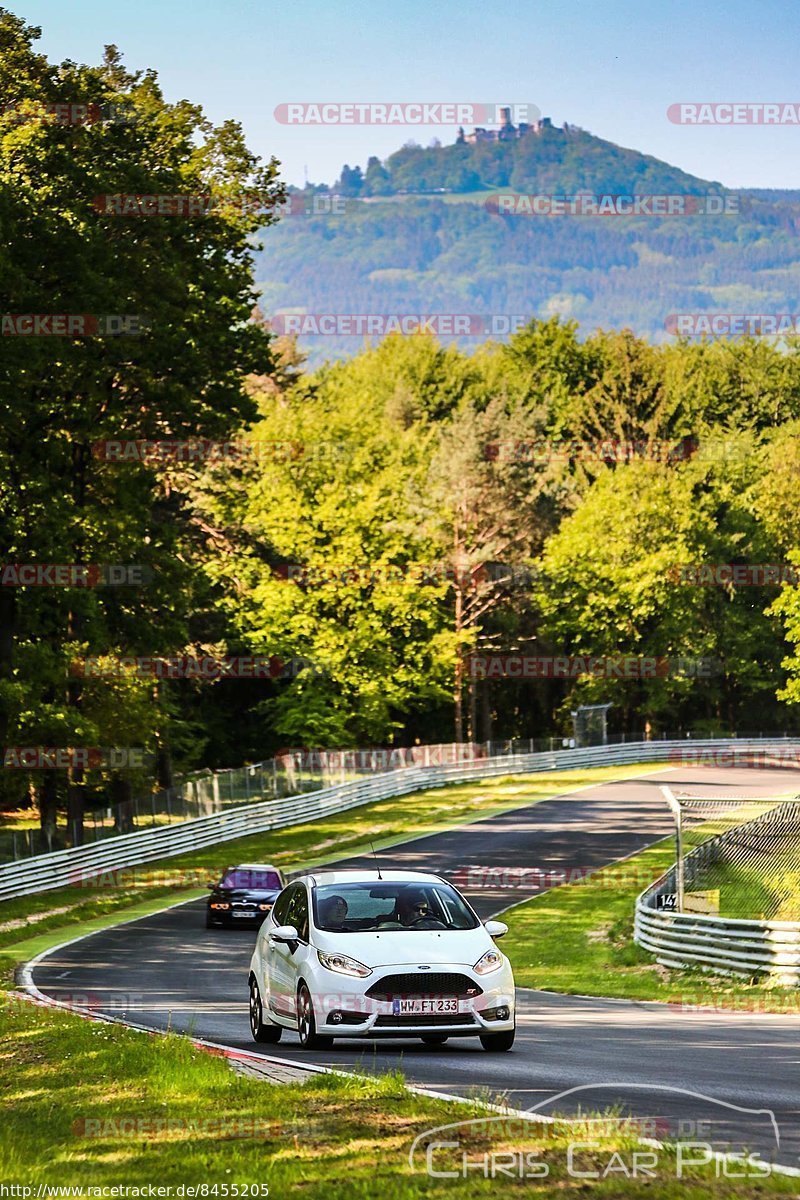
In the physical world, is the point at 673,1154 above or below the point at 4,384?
below

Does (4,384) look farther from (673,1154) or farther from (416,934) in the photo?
(673,1154)

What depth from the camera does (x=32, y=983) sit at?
23.9 meters

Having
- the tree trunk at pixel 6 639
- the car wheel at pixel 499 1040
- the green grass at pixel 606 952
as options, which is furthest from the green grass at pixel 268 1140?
the tree trunk at pixel 6 639

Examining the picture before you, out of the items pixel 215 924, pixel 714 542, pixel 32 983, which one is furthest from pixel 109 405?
pixel 714 542

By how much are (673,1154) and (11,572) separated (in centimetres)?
3221

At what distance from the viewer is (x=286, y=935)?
45.1 feet

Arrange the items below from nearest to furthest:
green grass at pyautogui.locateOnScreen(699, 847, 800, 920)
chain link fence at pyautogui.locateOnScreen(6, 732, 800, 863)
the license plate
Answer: the license plate, green grass at pyautogui.locateOnScreen(699, 847, 800, 920), chain link fence at pyautogui.locateOnScreen(6, 732, 800, 863)

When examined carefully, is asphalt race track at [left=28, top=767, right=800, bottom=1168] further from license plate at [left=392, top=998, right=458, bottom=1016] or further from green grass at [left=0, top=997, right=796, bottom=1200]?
green grass at [left=0, top=997, right=796, bottom=1200]

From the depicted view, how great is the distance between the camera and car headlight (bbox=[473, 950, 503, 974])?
13.1 meters

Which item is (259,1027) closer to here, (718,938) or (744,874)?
(718,938)

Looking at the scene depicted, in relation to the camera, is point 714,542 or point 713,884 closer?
point 713,884

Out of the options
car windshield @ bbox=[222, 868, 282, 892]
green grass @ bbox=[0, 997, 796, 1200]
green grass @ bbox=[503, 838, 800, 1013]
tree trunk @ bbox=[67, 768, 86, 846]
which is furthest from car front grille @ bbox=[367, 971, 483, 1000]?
tree trunk @ bbox=[67, 768, 86, 846]

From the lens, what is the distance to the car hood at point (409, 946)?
12984 millimetres

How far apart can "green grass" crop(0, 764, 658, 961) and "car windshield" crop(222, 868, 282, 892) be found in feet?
10.9
